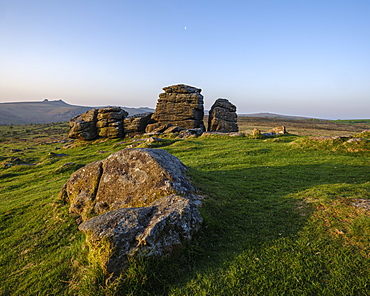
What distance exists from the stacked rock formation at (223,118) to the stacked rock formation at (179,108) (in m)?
4.35

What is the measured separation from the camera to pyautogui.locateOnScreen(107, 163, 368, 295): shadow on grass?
5500 mm

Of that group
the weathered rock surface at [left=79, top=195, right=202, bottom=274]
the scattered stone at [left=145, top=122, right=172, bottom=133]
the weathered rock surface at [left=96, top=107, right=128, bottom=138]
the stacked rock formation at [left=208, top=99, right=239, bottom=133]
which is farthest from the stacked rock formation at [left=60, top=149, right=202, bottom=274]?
the weathered rock surface at [left=96, top=107, right=128, bottom=138]

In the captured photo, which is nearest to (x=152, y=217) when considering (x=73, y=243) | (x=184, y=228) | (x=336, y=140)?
(x=184, y=228)

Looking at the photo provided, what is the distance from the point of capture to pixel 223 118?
5628cm

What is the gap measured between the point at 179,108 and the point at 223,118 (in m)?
13.4

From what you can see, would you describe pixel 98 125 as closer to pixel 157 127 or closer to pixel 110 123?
pixel 110 123

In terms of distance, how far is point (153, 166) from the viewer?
10266mm

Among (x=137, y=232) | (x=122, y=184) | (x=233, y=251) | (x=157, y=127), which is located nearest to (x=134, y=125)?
(x=157, y=127)

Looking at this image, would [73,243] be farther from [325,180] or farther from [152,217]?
[325,180]

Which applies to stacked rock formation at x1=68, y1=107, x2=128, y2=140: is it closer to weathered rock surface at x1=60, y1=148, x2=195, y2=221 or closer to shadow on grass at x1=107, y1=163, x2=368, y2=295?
weathered rock surface at x1=60, y1=148, x2=195, y2=221

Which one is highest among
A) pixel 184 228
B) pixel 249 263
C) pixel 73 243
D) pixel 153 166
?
pixel 153 166

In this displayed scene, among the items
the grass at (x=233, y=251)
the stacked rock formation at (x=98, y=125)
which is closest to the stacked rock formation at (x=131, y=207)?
the grass at (x=233, y=251)

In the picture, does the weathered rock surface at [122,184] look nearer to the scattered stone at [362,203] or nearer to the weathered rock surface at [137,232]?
the weathered rock surface at [137,232]

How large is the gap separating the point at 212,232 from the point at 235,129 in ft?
169
